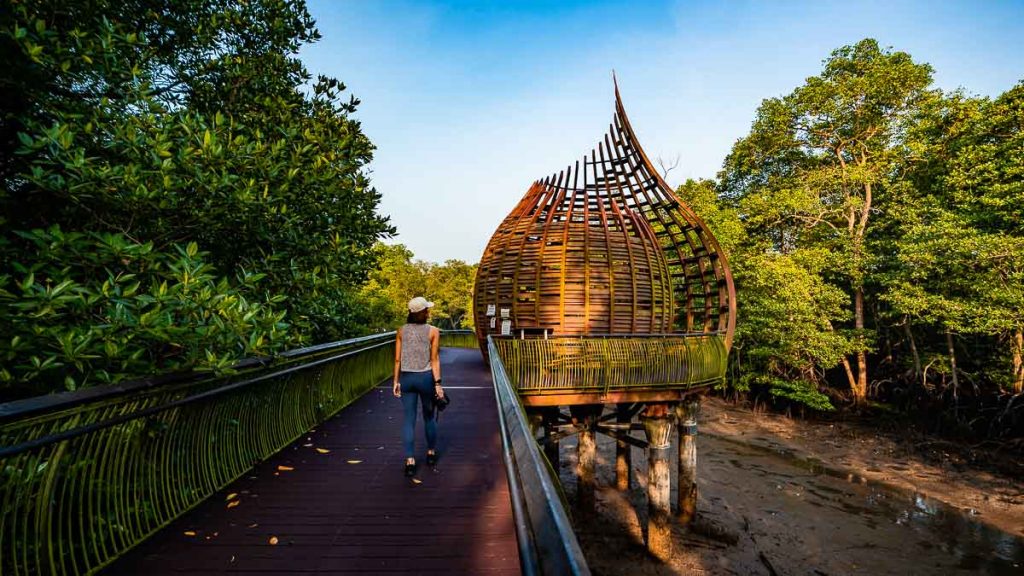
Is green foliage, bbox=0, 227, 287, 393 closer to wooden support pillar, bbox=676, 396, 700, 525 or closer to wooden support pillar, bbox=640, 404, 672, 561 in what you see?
wooden support pillar, bbox=640, 404, 672, 561

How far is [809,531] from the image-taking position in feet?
41.2

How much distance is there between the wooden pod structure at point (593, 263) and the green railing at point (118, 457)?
251 inches

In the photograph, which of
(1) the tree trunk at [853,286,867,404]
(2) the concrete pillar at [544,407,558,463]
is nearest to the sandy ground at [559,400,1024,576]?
(2) the concrete pillar at [544,407,558,463]

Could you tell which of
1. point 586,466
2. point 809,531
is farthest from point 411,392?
point 809,531

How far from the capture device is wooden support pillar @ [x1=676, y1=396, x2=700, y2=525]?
40.0 feet

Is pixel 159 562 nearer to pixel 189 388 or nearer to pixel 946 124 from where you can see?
pixel 189 388

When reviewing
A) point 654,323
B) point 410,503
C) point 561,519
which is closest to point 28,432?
point 410,503

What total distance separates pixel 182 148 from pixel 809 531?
54.5ft

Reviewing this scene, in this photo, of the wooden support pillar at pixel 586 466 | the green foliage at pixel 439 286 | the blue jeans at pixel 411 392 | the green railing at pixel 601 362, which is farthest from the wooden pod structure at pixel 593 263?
the green foliage at pixel 439 286

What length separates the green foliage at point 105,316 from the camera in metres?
3.05

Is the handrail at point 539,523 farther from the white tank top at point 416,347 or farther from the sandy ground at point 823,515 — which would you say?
the sandy ground at point 823,515

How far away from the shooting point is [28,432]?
2.77 m

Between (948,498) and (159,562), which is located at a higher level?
(159,562)

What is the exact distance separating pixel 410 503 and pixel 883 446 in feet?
73.4
